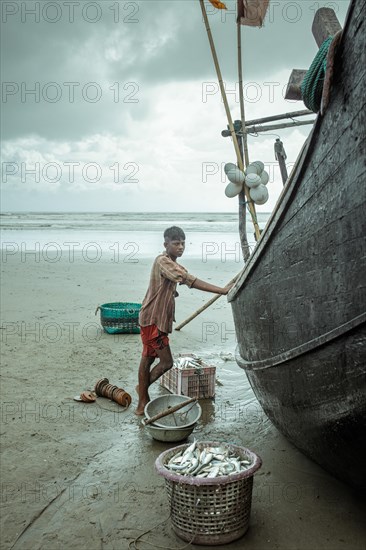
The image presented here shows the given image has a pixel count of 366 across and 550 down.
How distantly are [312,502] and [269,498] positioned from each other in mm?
293

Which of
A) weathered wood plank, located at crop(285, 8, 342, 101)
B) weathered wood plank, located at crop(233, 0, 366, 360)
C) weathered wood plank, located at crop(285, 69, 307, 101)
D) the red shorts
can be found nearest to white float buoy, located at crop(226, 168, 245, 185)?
weathered wood plank, located at crop(285, 69, 307, 101)

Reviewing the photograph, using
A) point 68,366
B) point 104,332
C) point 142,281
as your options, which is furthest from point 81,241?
point 68,366

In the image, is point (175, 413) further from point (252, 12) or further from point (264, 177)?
point (252, 12)

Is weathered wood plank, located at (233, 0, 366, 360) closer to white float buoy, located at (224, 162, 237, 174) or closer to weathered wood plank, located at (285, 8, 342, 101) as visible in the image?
weathered wood plank, located at (285, 8, 342, 101)

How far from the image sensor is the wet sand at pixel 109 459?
10.5ft

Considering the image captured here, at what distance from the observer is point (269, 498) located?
11.8 feet

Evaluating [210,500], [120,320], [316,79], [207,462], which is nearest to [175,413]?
[207,462]

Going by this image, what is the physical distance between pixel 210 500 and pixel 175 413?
1928 mm

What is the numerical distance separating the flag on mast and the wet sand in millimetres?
4238

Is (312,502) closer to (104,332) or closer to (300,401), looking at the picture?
(300,401)

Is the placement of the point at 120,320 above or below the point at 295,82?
below

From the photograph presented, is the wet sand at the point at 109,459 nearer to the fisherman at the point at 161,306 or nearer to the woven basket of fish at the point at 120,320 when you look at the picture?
the woven basket of fish at the point at 120,320

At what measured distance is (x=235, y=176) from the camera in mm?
5688

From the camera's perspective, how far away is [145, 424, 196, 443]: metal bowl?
177 inches
